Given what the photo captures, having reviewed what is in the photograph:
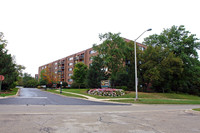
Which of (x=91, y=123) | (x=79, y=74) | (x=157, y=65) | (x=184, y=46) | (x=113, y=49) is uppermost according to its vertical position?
(x=184, y=46)

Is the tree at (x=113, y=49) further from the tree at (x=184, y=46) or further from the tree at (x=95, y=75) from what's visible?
the tree at (x=184, y=46)

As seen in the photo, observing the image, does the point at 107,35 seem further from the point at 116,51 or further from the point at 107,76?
the point at 107,76

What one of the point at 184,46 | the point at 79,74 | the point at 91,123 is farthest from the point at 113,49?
the point at 79,74

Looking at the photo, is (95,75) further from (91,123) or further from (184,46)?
(91,123)

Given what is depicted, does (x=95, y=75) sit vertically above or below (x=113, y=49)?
below

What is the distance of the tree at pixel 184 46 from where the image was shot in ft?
118

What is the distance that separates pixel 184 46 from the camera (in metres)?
37.1

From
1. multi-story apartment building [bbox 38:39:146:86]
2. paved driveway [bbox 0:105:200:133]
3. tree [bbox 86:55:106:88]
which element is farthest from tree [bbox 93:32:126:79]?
multi-story apartment building [bbox 38:39:146:86]

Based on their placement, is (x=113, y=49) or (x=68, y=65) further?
(x=68, y=65)

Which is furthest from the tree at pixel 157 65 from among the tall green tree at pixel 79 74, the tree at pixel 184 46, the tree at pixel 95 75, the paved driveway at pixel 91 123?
the paved driveway at pixel 91 123

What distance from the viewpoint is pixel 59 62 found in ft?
259

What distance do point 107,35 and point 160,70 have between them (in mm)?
13505

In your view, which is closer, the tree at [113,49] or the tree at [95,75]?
the tree at [113,49]

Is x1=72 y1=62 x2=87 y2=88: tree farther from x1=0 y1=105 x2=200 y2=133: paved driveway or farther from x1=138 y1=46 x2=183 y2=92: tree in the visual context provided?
x1=0 y1=105 x2=200 y2=133: paved driveway
